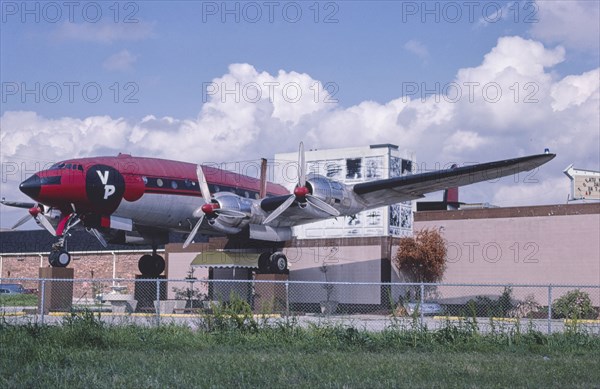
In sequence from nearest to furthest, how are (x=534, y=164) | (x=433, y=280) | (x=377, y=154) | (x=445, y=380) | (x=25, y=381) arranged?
(x=25, y=381), (x=445, y=380), (x=534, y=164), (x=433, y=280), (x=377, y=154)

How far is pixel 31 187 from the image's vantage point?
29.6m

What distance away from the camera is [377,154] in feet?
179

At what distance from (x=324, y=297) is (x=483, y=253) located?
8.19 metres

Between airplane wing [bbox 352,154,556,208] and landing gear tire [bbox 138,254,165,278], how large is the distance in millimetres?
9831

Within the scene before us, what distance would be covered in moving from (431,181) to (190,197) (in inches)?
399

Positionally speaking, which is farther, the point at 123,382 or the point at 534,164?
the point at 534,164

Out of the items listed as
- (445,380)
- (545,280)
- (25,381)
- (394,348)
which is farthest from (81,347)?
(545,280)

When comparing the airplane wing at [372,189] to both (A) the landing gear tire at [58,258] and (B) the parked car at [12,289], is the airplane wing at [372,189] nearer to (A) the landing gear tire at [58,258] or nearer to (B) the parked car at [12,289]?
(A) the landing gear tire at [58,258]

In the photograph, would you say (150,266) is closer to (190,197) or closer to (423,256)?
(190,197)

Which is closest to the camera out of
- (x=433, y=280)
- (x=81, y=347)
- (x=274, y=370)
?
(x=274, y=370)

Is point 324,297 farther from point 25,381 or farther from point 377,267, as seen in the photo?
point 25,381

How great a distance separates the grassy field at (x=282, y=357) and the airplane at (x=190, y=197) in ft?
42.8

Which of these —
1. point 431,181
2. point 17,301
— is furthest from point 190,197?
point 17,301

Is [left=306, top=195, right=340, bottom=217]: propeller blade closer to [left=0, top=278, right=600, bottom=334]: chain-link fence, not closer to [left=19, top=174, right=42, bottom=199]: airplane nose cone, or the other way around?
[left=0, top=278, right=600, bottom=334]: chain-link fence
